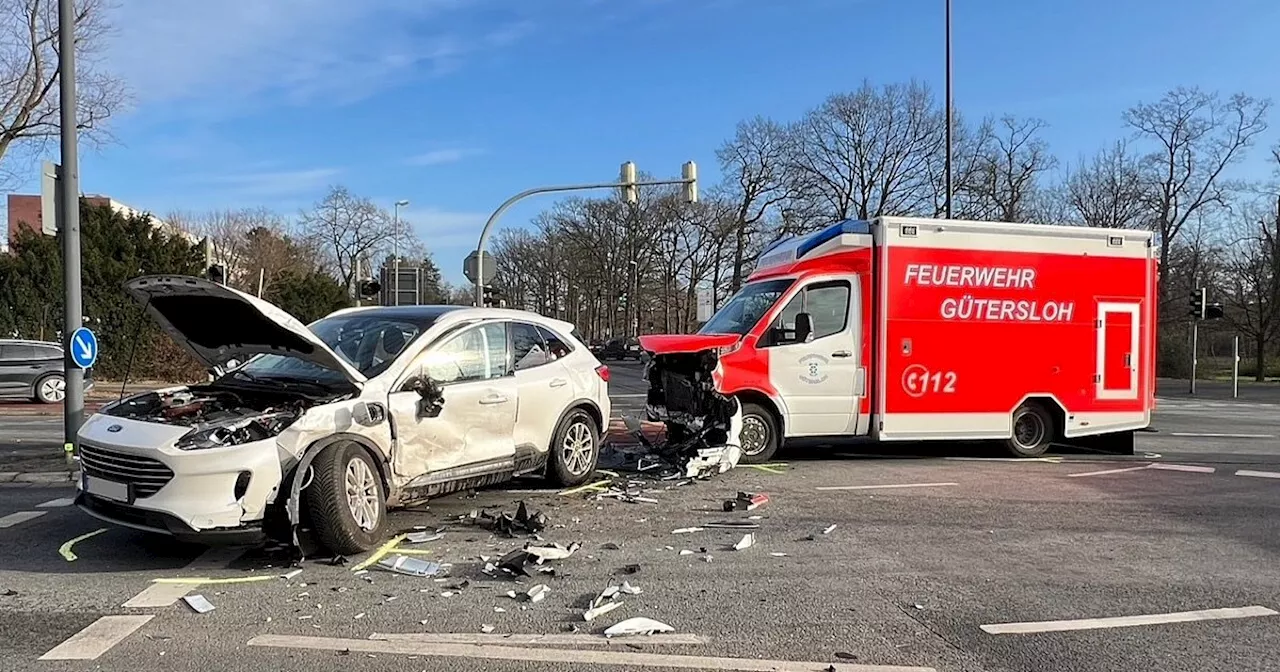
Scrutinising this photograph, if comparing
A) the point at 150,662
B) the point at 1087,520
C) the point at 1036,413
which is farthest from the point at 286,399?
the point at 1036,413

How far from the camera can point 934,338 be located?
407 inches

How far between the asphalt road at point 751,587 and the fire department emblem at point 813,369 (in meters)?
1.87

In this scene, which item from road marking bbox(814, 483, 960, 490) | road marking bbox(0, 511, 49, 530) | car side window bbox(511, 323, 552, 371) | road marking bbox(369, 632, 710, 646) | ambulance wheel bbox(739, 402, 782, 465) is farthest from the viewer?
ambulance wheel bbox(739, 402, 782, 465)

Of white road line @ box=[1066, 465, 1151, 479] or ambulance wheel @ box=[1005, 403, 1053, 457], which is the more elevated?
ambulance wheel @ box=[1005, 403, 1053, 457]

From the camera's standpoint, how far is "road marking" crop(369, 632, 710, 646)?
14.0ft

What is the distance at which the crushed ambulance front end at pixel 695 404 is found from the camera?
9.32 m

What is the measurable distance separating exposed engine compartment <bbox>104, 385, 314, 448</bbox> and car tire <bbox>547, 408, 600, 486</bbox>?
8.91 feet

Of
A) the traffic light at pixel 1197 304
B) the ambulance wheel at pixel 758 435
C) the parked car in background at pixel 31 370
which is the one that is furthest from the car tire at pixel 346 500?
the traffic light at pixel 1197 304

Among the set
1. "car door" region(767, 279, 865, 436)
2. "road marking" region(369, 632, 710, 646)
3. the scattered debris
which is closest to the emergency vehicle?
"car door" region(767, 279, 865, 436)

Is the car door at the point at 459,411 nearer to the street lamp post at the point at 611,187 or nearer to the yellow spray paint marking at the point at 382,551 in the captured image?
the yellow spray paint marking at the point at 382,551

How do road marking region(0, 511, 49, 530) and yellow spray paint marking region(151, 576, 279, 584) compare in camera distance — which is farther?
road marking region(0, 511, 49, 530)

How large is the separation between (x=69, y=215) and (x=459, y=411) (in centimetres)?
570

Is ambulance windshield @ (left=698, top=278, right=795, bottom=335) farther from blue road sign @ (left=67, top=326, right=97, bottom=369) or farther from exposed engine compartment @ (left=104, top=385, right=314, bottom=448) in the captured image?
blue road sign @ (left=67, top=326, right=97, bottom=369)

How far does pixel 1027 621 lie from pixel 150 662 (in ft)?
14.3
